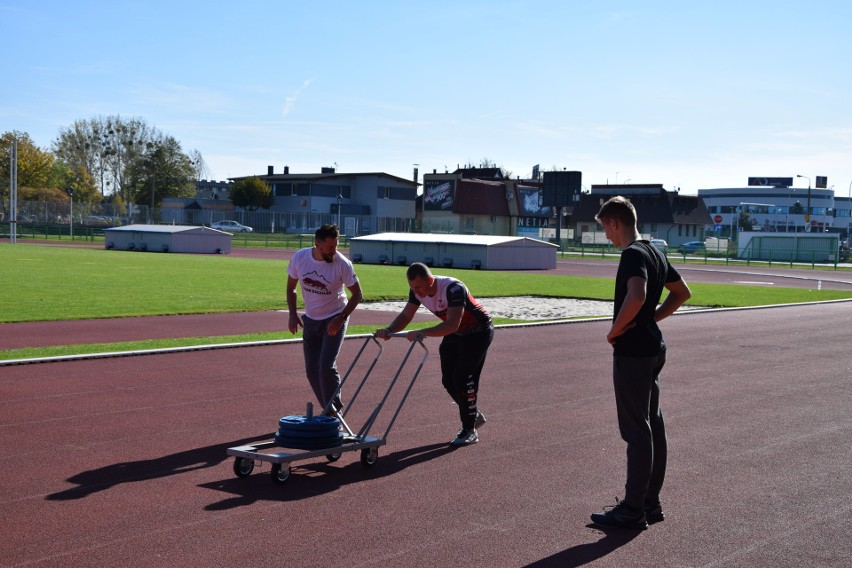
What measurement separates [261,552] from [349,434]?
91.6 inches

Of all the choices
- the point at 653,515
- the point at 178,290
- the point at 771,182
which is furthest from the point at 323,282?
the point at 771,182

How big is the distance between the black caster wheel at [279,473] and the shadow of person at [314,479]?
0.05 metres

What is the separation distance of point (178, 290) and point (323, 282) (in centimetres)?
1796

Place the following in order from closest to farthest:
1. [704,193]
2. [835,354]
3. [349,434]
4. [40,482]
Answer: [40,482]
[349,434]
[835,354]
[704,193]

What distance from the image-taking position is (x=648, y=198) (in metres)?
112

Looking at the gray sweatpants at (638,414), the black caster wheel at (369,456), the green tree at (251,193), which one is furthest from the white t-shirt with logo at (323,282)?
the green tree at (251,193)

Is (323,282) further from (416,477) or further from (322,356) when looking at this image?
(416,477)

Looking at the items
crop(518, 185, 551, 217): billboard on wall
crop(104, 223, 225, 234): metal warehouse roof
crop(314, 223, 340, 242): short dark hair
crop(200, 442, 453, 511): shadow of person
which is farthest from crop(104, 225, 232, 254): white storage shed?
crop(518, 185, 551, 217): billboard on wall

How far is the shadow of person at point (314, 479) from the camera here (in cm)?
693

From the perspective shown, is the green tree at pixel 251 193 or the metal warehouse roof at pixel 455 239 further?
the green tree at pixel 251 193

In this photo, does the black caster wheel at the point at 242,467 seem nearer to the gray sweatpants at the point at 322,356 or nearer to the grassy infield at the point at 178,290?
the gray sweatpants at the point at 322,356

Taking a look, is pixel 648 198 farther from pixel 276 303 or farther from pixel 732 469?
pixel 732 469

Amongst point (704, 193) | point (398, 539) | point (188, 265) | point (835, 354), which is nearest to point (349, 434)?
point (398, 539)

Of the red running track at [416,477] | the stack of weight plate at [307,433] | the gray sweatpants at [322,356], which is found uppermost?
the gray sweatpants at [322,356]
